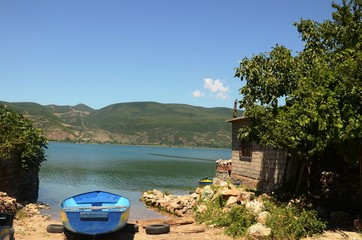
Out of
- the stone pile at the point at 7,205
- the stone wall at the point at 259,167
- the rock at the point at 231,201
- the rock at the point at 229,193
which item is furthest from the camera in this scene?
the stone wall at the point at 259,167

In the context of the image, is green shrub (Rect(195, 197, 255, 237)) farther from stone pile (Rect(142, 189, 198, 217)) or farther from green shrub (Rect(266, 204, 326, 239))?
stone pile (Rect(142, 189, 198, 217))

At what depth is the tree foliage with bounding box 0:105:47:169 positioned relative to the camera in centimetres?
1941

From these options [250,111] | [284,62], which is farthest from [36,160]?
[284,62]

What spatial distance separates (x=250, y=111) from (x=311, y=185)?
4.86m

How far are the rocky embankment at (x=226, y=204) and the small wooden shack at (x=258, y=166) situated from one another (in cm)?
222

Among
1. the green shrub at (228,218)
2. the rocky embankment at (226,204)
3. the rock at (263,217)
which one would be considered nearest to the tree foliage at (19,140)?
the rocky embankment at (226,204)

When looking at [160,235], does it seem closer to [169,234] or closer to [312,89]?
[169,234]

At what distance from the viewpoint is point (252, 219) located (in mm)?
13562

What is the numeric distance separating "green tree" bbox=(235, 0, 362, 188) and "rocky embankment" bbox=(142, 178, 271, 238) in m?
2.59

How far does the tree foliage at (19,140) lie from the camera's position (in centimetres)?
1941

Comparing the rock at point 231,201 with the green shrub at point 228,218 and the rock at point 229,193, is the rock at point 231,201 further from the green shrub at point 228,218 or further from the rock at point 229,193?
the rock at point 229,193

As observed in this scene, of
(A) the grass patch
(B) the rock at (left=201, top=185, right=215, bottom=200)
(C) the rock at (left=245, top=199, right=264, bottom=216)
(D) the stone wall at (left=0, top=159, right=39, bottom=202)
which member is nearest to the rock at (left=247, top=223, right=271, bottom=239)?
(A) the grass patch

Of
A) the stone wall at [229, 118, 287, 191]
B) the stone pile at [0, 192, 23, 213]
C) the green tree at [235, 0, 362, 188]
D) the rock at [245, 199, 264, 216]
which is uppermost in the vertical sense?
the green tree at [235, 0, 362, 188]

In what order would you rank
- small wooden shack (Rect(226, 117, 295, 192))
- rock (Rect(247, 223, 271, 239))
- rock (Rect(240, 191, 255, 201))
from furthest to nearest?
small wooden shack (Rect(226, 117, 295, 192)) < rock (Rect(240, 191, 255, 201)) < rock (Rect(247, 223, 271, 239))
